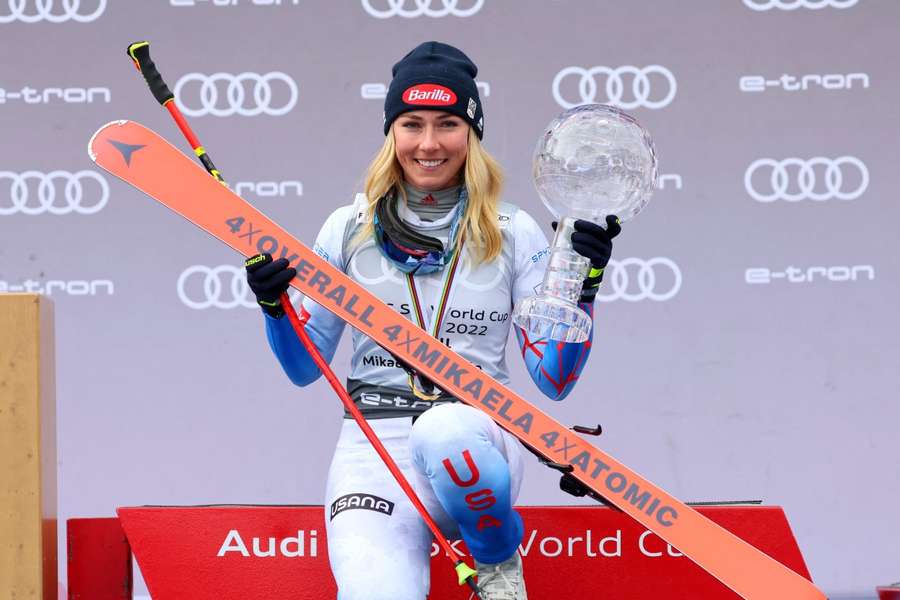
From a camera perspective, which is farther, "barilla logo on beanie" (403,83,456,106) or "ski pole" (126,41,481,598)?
"barilla logo on beanie" (403,83,456,106)

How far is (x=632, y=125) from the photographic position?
95.8 inches

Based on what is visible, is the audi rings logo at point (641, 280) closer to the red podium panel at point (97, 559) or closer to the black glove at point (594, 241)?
the black glove at point (594, 241)

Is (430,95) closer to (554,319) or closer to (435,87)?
(435,87)

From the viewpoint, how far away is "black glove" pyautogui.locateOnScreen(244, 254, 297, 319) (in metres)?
2.27

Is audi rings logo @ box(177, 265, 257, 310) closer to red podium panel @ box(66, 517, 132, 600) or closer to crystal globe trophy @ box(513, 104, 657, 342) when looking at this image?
red podium panel @ box(66, 517, 132, 600)

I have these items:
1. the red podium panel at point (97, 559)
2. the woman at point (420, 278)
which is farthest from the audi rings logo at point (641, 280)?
the red podium panel at point (97, 559)

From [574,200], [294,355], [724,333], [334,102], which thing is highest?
[334,102]

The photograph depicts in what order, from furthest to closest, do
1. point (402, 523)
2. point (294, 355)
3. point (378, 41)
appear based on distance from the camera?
point (378, 41) < point (294, 355) < point (402, 523)

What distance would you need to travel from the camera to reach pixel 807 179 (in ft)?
12.9

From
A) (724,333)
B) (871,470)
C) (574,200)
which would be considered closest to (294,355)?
(574,200)

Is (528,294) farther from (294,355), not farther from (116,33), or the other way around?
(116,33)

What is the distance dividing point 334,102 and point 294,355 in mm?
1622

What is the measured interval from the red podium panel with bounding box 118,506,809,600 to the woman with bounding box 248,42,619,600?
21 cm

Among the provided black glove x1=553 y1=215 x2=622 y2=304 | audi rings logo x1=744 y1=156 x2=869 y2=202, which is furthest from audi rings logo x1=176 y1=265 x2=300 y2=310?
black glove x1=553 y1=215 x2=622 y2=304
